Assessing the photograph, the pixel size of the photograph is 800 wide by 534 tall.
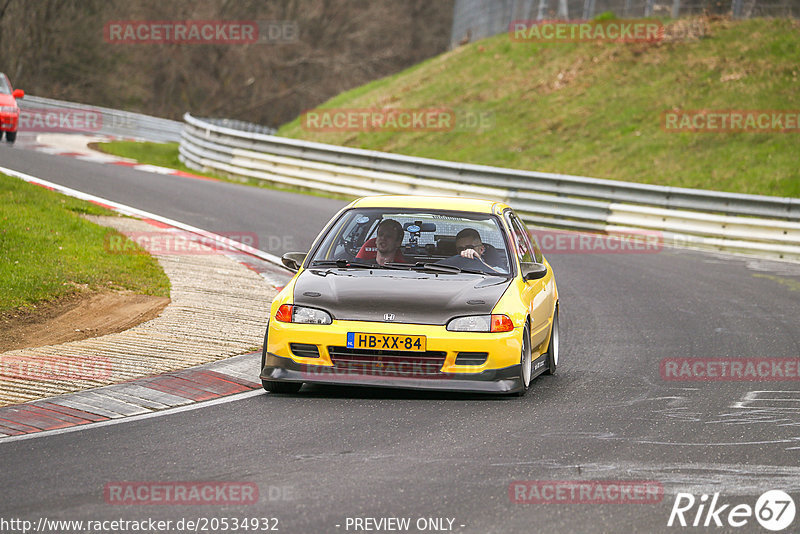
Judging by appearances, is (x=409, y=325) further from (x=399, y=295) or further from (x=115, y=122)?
(x=115, y=122)

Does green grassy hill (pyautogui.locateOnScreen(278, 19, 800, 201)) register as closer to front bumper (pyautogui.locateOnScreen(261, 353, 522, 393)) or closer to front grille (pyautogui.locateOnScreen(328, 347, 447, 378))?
front bumper (pyautogui.locateOnScreen(261, 353, 522, 393))

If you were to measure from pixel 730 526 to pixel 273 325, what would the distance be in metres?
3.86

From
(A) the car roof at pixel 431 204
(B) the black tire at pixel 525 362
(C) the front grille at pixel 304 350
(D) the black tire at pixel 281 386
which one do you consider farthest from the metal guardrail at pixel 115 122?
(B) the black tire at pixel 525 362

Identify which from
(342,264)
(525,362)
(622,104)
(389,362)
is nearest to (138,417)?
(389,362)

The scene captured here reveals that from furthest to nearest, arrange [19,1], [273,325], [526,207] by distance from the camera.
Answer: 1. [19,1]
2. [526,207]
3. [273,325]

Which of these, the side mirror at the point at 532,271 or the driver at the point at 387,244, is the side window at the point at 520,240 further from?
A: the driver at the point at 387,244

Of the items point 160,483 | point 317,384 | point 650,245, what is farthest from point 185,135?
point 160,483

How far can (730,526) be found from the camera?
5180 mm

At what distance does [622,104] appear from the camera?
29.5m

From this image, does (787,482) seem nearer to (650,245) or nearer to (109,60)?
(650,245)

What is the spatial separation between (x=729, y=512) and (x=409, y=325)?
117 inches

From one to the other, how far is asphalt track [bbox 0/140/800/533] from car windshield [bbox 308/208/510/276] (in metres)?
1.06

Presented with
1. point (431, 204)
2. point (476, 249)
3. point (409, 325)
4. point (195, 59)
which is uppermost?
point (195, 59)

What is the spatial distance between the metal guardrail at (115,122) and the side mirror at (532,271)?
3072 centimetres
